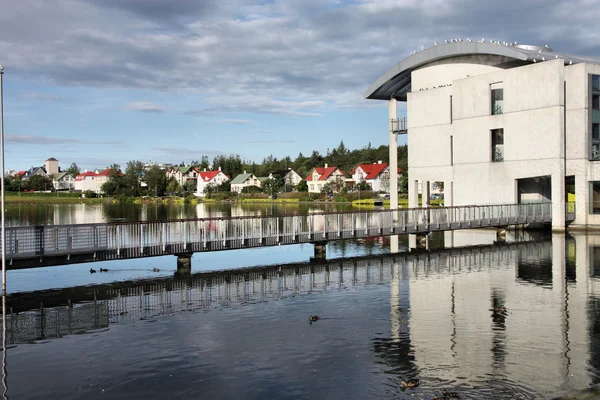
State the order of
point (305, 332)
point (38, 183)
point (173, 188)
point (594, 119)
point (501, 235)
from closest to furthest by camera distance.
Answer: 1. point (305, 332)
2. point (501, 235)
3. point (594, 119)
4. point (173, 188)
5. point (38, 183)

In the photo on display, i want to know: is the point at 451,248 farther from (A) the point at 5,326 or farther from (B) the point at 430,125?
(A) the point at 5,326

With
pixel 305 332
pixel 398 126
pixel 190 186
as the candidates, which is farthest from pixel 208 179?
pixel 305 332

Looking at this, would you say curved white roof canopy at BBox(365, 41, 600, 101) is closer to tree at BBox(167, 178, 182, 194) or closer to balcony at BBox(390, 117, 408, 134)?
balcony at BBox(390, 117, 408, 134)

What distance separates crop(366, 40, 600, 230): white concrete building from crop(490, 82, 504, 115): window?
3.0 inches

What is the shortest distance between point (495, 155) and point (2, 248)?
3744 cm

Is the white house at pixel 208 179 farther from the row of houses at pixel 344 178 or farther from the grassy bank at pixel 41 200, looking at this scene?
the grassy bank at pixel 41 200

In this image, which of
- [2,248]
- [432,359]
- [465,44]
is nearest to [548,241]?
[465,44]

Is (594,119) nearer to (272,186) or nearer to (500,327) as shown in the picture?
(500,327)

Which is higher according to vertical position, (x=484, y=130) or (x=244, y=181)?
(x=484, y=130)

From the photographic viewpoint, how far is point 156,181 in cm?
14500

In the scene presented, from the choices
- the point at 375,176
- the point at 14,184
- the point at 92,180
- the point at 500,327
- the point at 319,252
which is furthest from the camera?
the point at 92,180

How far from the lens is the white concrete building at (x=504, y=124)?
137 ft

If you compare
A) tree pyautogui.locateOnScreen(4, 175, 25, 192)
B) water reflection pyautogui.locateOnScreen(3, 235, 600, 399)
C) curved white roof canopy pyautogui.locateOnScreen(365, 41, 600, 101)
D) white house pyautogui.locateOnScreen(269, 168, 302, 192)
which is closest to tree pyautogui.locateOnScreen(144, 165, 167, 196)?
white house pyautogui.locateOnScreen(269, 168, 302, 192)

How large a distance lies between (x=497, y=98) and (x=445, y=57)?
7159 millimetres
